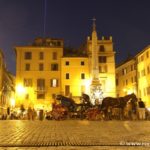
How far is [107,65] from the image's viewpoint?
57.9 meters

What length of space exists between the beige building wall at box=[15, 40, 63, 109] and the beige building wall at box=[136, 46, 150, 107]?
14.8 m

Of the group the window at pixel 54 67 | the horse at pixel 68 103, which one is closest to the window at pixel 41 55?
the window at pixel 54 67

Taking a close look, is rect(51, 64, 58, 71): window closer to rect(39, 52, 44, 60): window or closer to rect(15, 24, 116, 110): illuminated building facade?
rect(15, 24, 116, 110): illuminated building facade

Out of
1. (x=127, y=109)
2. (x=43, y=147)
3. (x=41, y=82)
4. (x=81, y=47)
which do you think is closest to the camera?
(x=43, y=147)

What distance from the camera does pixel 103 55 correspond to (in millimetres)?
58188

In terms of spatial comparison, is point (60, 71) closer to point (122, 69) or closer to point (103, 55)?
point (103, 55)

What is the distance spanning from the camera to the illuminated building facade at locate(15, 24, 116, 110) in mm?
55312

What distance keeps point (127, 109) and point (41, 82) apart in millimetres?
28556

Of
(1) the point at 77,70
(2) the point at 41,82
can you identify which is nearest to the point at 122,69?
(1) the point at 77,70

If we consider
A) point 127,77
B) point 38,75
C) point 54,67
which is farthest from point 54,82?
point 127,77

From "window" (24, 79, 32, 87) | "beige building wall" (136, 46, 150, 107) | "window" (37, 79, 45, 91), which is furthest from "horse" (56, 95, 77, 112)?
"window" (24, 79, 32, 87)

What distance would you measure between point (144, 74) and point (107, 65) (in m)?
6.98

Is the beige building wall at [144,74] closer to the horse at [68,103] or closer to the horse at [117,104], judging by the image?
the horse at [117,104]

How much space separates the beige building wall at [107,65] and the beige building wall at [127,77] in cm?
591
